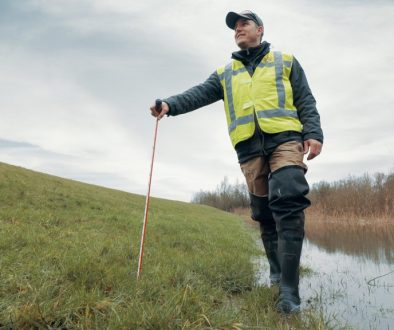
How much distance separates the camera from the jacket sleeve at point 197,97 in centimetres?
412

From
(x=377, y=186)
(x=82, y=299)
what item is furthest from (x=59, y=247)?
(x=377, y=186)

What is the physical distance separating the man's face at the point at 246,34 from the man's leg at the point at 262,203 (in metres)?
1.29

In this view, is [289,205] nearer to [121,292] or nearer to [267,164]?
[267,164]

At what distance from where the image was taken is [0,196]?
1016 cm

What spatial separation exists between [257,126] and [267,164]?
42cm

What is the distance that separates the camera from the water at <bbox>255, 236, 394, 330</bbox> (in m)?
3.03

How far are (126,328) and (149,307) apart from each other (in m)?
0.22

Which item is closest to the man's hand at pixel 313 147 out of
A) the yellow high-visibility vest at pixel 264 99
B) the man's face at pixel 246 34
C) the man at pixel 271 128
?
the man at pixel 271 128

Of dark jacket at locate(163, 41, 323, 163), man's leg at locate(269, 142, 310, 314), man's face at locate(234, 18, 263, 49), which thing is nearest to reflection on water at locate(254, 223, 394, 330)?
man's leg at locate(269, 142, 310, 314)

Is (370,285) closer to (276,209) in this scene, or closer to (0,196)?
(276,209)

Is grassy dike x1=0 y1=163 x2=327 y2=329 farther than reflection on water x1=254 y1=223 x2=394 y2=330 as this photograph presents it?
No

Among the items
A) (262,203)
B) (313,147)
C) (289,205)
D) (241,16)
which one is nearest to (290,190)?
(289,205)

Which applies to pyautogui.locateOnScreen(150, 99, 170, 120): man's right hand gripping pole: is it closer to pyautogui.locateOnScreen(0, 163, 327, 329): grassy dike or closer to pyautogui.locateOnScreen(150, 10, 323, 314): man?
pyautogui.locateOnScreen(150, 10, 323, 314): man

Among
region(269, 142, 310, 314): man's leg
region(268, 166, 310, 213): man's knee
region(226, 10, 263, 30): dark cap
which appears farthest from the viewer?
region(226, 10, 263, 30): dark cap
